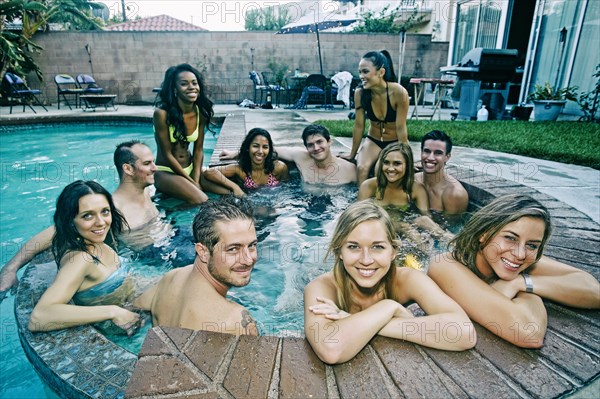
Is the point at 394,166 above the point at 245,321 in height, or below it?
above

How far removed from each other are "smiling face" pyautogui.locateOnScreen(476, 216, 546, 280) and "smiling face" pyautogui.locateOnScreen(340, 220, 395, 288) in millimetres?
508

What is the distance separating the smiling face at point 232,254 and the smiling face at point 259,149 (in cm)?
258

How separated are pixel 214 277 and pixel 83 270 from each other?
32.6 inches

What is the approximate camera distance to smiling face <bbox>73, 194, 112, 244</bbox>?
2.20 meters

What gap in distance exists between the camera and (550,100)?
8.39 metres

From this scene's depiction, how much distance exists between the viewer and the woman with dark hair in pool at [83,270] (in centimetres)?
181

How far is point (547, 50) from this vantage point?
939cm

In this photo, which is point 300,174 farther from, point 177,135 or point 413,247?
point 413,247

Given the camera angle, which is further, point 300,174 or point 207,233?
point 300,174

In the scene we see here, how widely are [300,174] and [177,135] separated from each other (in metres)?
1.71

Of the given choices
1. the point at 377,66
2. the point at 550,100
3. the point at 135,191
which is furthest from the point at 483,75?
the point at 135,191

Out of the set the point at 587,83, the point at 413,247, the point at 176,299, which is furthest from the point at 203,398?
the point at 587,83

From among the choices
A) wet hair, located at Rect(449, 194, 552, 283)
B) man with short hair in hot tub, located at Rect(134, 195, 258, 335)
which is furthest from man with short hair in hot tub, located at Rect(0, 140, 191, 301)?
wet hair, located at Rect(449, 194, 552, 283)

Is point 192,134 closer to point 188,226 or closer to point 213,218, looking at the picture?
point 188,226
